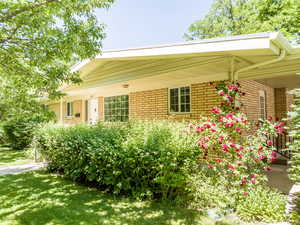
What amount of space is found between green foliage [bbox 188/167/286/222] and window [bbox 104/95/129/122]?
7050 mm

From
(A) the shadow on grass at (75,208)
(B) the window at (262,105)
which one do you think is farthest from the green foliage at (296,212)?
(B) the window at (262,105)

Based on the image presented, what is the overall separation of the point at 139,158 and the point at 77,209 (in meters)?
1.60

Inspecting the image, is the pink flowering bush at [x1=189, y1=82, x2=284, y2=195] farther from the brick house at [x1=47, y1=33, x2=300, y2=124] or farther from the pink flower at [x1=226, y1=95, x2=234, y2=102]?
the brick house at [x1=47, y1=33, x2=300, y2=124]

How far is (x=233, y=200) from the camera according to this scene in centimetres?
360

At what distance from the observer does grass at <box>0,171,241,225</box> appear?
3404 millimetres

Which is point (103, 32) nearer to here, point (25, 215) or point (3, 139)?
point (25, 215)

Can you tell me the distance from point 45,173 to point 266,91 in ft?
34.4

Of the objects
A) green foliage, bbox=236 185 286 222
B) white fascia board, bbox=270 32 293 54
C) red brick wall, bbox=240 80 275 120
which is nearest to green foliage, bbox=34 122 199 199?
green foliage, bbox=236 185 286 222

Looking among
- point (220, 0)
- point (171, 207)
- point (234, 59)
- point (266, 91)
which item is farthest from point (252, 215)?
point (220, 0)

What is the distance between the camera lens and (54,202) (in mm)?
4211

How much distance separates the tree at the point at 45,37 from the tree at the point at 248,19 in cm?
1529

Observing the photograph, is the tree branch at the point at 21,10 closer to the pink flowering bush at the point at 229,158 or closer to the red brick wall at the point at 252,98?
the pink flowering bush at the point at 229,158

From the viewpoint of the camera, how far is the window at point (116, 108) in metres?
11.0

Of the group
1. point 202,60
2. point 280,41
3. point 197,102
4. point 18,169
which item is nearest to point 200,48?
point 202,60
